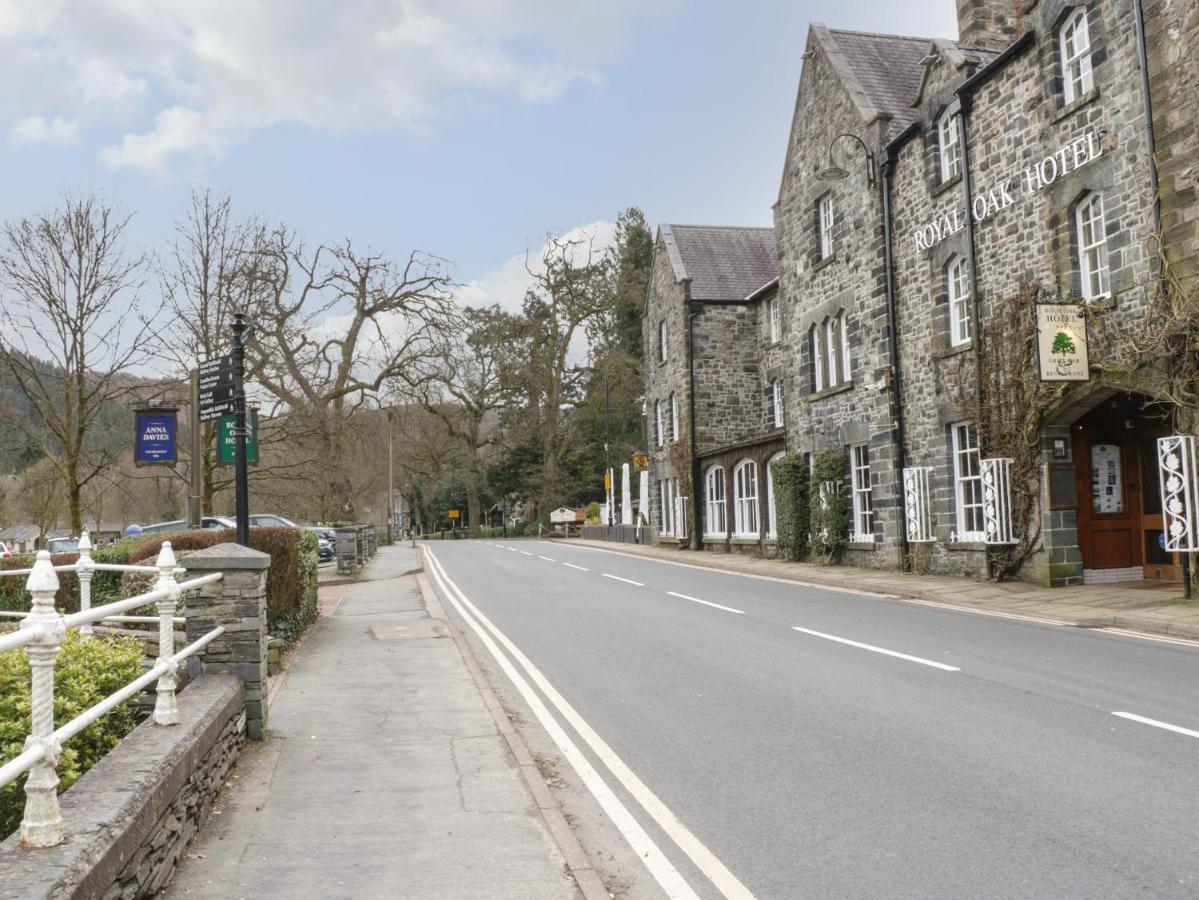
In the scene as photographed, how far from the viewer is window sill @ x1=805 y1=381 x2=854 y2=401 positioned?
2343 cm

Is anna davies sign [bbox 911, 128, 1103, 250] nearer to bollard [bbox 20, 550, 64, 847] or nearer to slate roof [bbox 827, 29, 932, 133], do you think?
slate roof [bbox 827, 29, 932, 133]

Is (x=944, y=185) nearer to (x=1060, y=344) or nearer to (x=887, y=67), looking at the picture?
(x=1060, y=344)

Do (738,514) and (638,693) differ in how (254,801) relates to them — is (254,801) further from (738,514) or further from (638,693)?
(738,514)

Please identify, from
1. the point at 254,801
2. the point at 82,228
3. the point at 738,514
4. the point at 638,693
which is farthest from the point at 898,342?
the point at 254,801

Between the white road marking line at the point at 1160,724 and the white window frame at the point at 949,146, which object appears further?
the white window frame at the point at 949,146

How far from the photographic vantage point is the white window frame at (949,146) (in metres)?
→ 19.6

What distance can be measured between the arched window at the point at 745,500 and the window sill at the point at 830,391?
514cm

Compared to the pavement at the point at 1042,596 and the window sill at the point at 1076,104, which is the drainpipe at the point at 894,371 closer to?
the pavement at the point at 1042,596

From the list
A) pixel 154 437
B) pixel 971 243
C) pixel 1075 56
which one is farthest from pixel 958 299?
pixel 154 437

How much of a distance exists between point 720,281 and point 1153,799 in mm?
32057

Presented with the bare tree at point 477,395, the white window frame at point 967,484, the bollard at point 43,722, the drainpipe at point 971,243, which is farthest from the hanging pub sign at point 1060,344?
the bare tree at point 477,395

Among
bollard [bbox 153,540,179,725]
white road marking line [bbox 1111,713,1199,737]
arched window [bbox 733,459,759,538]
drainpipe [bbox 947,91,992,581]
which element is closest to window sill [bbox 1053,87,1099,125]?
drainpipe [bbox 947,91,992,581]

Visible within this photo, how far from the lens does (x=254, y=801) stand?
18.6 feet

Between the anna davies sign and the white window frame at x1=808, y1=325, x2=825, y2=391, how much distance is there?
508 centimetres
